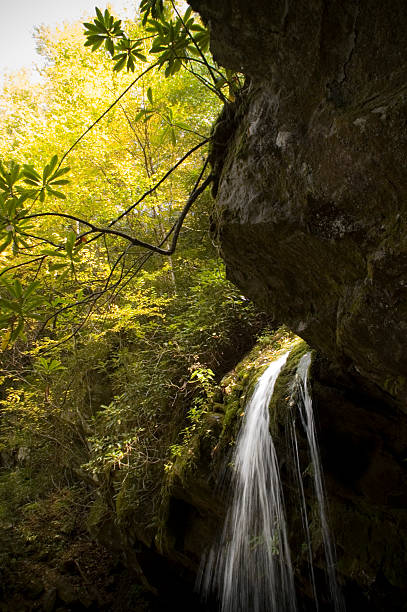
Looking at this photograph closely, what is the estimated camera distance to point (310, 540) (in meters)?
3.12

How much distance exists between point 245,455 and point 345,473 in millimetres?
945

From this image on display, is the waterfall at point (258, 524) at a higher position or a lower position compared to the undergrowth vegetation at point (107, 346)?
lower

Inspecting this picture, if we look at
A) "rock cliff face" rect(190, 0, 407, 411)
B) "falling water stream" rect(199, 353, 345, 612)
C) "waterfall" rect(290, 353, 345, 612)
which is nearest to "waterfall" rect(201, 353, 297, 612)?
"falling water stream" rect(199, 353, 345, 612)

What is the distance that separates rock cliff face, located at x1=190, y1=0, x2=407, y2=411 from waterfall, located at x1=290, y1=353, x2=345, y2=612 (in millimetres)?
976

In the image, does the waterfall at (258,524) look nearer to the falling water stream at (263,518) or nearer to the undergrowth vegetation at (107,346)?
the falling water stream at (263,518)

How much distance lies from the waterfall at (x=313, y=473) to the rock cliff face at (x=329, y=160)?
98cm

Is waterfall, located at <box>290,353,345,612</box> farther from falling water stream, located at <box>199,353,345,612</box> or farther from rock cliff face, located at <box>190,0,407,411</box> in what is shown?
rock cliff face, located at <box>190,0,407,411</box>

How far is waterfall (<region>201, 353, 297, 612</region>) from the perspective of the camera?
10.7 feet

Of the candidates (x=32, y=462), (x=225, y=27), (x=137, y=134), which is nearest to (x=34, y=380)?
(x=32, y=462)

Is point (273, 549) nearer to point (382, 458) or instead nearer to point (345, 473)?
point (345, 473)

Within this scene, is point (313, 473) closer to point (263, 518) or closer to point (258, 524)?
point (263, 518)

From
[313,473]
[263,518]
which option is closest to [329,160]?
[313,473]

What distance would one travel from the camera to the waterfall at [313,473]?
284cm

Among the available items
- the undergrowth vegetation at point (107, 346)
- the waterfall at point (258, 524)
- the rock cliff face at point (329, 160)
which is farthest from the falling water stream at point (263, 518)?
the rock cliff face at point (329, 160)
